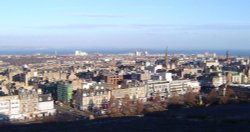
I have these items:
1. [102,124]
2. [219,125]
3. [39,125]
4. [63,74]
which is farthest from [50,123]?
[63,74]

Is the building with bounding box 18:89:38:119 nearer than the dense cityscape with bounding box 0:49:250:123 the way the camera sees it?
No

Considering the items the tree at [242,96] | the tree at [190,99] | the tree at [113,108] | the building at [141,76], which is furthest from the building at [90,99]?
the building at [141,76]

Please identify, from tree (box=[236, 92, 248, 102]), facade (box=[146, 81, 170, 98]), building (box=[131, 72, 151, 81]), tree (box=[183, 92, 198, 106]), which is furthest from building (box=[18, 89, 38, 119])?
building (box=[131, 72, 151, 81])

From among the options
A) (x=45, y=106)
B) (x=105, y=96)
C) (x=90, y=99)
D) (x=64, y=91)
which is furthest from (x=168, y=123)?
(x=64, y=91)

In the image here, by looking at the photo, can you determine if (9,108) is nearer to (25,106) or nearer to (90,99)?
(25,106)

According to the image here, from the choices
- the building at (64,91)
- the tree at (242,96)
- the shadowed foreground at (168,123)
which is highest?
the building at (64,91)

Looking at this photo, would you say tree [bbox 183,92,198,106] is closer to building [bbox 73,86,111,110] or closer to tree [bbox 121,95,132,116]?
tree [bbox 121,95,132,116]

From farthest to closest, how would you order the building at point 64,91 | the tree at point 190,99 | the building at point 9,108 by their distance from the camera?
the building at point 64,91, the tree at point 190,99, the building at point 9,108

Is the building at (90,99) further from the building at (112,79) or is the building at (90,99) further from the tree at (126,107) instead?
the building at (112,79)

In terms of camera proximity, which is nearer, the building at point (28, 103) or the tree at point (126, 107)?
the tree at point (126, 107)

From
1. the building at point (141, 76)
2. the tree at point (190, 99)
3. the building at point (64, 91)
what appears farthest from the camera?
the building at point (141, 76)
